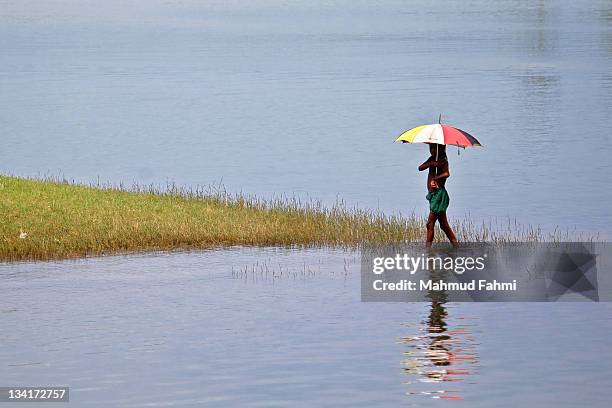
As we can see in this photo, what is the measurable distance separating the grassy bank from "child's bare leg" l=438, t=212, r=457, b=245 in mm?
1760

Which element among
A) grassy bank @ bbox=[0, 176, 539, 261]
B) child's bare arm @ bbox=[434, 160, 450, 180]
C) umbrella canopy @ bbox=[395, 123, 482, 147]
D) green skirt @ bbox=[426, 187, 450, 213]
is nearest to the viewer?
umbrella canopy @ bbox=[395, 123, 482, 147]

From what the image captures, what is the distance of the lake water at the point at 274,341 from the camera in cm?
1877

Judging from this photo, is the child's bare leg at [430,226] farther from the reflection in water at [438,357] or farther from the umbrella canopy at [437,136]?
the reflection in water at [438,357]

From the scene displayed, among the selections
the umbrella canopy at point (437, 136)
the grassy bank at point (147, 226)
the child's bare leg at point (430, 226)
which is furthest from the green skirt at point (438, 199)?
the grassy bank at point (147, 226)

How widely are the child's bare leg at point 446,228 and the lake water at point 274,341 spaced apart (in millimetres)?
1793

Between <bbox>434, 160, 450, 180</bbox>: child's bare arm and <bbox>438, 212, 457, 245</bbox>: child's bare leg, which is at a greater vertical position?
<bbox>434, 160, 450, 180</bbox>: child's bare arm

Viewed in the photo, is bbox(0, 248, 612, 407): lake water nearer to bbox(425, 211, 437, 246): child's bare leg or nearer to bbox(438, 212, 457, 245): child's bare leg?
bbox(425, 211, 437, 246): child's bare leg

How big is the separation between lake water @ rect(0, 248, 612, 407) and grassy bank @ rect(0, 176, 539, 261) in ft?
3.67

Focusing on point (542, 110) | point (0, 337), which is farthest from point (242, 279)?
point (542, 110)

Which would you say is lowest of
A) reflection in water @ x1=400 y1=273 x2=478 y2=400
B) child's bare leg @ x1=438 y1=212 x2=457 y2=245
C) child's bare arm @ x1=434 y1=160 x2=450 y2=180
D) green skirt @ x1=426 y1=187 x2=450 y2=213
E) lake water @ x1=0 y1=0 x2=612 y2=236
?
reflection in water @ x1=400 y1=273 x2=478 y2=400

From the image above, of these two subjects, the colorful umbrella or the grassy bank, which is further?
the grassy bank

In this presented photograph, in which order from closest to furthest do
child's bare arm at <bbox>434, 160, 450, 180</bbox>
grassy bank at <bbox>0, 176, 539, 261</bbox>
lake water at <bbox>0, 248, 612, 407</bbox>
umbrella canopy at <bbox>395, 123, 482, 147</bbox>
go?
lake water at <bbox>0, 248, 612, 407</bbox>, umbrella canopy at <bbox>395, 123, 482, 147</bbox>, child's bare arm at <bbox>434, 160, 450, 180</bbox>, grassy bank at <bbox>0, 176, 539, 261</bbox>

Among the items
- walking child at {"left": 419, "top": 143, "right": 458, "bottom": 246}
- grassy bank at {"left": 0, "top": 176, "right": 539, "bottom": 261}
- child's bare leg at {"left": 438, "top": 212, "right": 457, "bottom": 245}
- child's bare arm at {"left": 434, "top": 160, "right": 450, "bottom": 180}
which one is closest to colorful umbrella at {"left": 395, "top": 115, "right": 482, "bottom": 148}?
walking child at {"left": 419, "top": 143, "right": 458, "bottom": 246}

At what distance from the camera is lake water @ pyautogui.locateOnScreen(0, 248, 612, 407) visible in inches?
739
